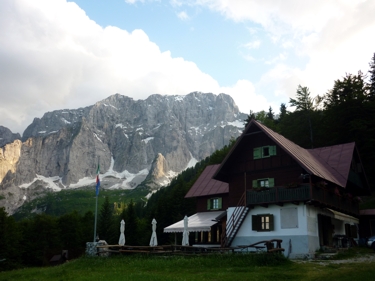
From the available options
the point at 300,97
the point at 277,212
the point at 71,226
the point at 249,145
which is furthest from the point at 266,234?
the point at 71,226

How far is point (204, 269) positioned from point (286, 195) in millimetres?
11072

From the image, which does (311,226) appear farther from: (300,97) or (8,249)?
(8,249)

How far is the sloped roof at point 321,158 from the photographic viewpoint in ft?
91.9

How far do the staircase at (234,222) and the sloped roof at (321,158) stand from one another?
11.1ft

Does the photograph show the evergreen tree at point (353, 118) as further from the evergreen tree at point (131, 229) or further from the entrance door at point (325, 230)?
the evergreen tree at point (131, 229)

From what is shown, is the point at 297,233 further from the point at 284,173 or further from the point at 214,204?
the point at 214,204

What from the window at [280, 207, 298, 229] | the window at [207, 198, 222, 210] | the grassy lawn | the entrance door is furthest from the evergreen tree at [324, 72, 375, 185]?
the grassy lawn

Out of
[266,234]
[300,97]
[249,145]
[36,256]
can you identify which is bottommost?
[36,256]

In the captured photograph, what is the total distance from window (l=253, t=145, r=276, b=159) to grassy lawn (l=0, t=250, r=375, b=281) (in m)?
12.6

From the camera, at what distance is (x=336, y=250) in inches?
1056

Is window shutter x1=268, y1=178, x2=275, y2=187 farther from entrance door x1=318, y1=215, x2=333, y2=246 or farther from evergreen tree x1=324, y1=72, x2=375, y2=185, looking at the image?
evergreen tree x1=324, y1=72, x2=375, y2=185

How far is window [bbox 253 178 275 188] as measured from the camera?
30703mm

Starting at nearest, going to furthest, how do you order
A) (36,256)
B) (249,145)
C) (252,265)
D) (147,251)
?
(252,265)
(147,251)
(249,145)
(36,256)

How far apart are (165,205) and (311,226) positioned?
42557 mm
